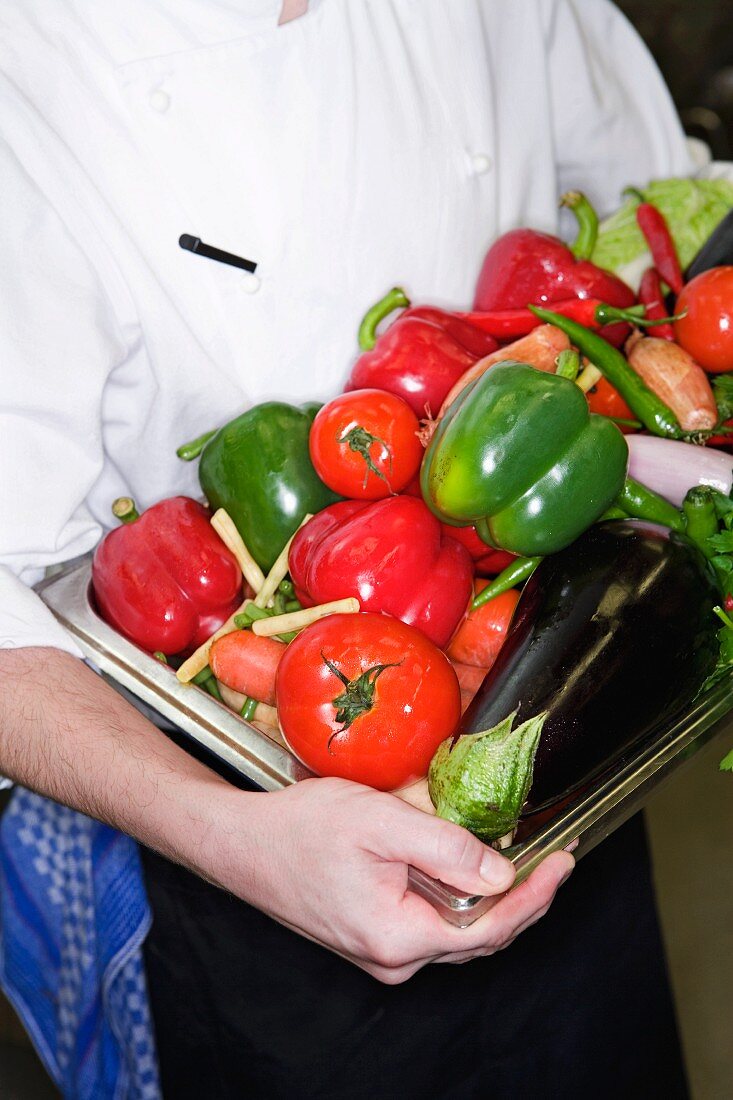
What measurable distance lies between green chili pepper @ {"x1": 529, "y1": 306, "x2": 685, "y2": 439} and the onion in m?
0.03

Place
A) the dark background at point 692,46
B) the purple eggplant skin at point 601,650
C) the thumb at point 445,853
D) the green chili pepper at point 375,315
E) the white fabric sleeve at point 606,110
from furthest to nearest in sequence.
Result: the dark background at point 692,46
the white fabric sleeve at point 606,110
the green chili pepper at point 375,315
the purple eggplant skin at point 601,650
the thumb at point 445,853

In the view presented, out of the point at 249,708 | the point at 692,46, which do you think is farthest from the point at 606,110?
the point at 692,46

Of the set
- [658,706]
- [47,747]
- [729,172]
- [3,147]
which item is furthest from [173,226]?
[729,172]

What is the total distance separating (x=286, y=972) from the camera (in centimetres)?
100

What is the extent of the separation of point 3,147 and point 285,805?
→ 62cm

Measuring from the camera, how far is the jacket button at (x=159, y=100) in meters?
1.00

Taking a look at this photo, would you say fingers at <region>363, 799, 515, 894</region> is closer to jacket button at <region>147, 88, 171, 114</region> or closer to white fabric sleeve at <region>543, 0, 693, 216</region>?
jacket button at <region>147, 88, 171, 114</region>

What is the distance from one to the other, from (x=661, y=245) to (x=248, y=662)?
0.74m

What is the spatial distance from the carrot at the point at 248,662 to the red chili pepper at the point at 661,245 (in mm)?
671

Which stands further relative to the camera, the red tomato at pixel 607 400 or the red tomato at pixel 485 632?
the red tomato at pixel 607 400

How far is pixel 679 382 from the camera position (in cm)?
101

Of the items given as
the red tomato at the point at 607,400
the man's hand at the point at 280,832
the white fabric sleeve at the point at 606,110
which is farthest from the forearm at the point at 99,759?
the white fabric sleeve at the point at 606,110

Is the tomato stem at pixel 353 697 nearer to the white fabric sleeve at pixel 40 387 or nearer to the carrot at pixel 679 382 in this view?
the white fabric sleeve at pixel 40 387

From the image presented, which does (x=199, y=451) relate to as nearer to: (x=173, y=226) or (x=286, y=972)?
(x=173, y=226)
